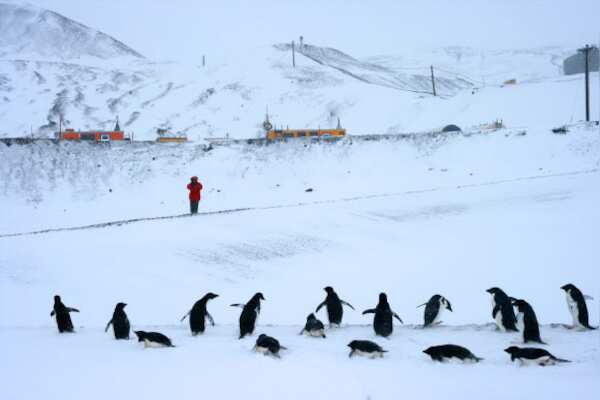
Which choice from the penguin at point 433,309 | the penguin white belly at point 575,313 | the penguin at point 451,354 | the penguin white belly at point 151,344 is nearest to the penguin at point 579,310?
the penguin white belly at point 575,313

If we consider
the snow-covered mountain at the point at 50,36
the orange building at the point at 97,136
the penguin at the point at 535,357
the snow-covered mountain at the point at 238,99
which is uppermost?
the snow-covered mountain at the point at 50,36

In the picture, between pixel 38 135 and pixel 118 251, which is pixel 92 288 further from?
pixel 38 135

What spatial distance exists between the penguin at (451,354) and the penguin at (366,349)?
62 centimetres

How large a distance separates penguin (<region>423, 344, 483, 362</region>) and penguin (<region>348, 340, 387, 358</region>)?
62cm

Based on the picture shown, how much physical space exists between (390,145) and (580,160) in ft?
41.4

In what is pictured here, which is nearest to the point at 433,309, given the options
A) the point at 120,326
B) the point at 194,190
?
the point at 120,326

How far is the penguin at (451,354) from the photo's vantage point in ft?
21.9

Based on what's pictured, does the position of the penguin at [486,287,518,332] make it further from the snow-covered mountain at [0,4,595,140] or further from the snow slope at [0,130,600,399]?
the snow-covered mountain at [0,4,595,140]

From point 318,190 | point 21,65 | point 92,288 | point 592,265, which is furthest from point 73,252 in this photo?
point 21,65

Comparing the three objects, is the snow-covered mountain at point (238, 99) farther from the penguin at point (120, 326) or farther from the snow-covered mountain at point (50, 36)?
the snow-covered mountain at point (50, 36)

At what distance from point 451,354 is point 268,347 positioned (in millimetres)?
2364

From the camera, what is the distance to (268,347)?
705cm

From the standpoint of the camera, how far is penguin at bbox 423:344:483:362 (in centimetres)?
667

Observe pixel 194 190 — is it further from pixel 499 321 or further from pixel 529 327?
pixel 529 327
